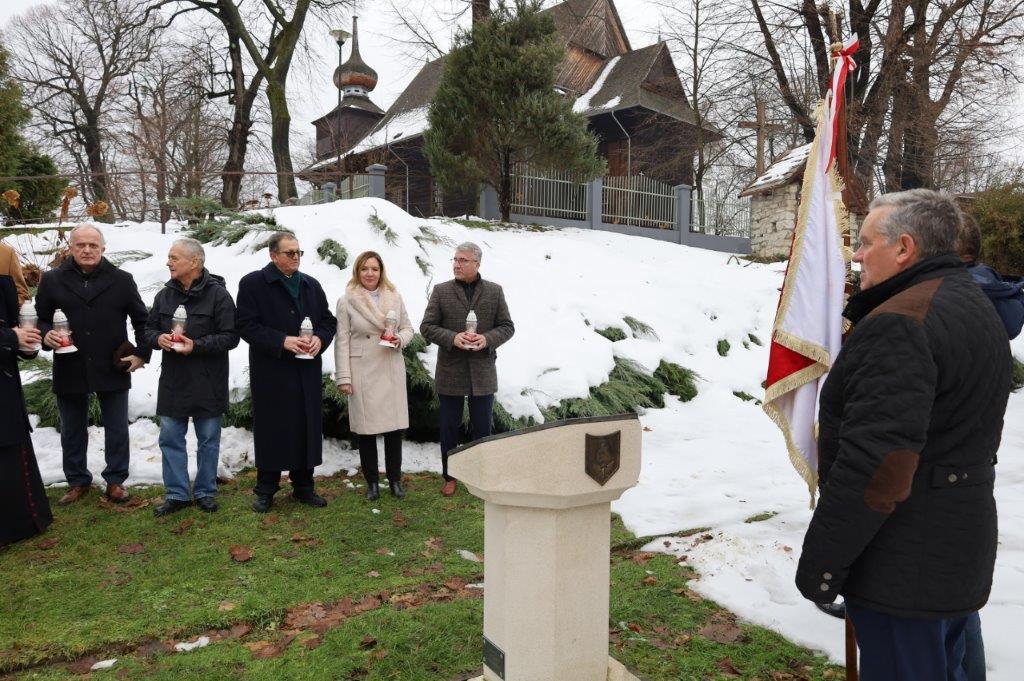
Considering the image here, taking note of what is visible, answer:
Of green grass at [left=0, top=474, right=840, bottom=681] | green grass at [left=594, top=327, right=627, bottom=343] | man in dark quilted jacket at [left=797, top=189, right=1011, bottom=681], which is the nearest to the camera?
man in dark quilted jacket at [left=797, top=189, right=1011, bottom=681]

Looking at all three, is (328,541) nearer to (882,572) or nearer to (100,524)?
(100,524)

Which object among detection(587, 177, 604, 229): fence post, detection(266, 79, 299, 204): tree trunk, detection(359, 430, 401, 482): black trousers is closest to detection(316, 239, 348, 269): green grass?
detection(359, 430, 401, 482): black trousers

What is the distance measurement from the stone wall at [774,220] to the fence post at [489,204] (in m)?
6.26

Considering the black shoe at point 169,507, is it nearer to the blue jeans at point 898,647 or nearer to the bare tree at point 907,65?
the blue jeans at point 898,647

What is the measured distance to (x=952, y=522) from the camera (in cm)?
186

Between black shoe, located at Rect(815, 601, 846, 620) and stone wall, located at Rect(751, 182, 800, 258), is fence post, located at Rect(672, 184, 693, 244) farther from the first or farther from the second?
black shoe, located at Rect(815, 601, 846, 620)

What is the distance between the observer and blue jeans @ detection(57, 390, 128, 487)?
4840 mm

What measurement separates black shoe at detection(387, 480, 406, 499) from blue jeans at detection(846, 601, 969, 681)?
12.5 feet

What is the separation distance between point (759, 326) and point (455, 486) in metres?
6.48

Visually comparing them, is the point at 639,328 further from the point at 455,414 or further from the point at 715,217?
the point at 715,217

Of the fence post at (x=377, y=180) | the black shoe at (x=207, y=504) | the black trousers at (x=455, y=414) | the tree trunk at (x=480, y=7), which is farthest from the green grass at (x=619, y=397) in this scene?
the tree trunk at (x=480, y=7)

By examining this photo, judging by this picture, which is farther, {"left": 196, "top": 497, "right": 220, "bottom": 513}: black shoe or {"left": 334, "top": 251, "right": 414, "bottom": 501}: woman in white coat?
{"left": 334, "top": 251, "right": 414, "bottom": 501}: woman in white coat

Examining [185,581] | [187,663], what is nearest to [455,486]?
[185,581]

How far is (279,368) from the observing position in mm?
4801
